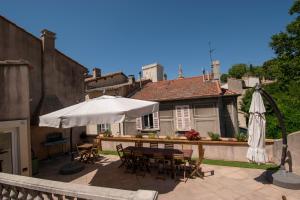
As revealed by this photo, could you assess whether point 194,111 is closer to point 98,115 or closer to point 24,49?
point 98,115

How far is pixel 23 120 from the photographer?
759cm

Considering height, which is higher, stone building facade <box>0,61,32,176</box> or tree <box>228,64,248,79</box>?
tree <box>228,64,248,79</box>

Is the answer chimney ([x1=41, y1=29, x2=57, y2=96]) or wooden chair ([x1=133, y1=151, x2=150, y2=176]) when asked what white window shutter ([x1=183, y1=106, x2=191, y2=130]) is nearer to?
wooden chair ([x1=133, y1=151, x2=150, y2=176])

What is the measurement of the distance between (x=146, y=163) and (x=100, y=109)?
3690mm

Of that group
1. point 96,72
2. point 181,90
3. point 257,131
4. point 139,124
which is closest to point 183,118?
point 181,90

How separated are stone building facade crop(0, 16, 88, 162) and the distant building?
53.4ft

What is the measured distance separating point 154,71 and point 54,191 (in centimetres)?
2752

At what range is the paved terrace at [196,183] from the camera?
251 inches

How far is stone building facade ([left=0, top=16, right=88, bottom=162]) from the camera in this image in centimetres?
1105

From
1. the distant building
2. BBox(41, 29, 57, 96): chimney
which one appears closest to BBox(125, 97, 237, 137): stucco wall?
BBox(41, 29, 57, 96): chimney

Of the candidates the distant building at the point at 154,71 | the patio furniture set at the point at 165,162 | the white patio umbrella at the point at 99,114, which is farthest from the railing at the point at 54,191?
the distant building at the point at 154,71

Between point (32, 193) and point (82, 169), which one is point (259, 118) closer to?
point (32, 193)

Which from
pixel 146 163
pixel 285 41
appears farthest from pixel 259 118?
pixel 285 41

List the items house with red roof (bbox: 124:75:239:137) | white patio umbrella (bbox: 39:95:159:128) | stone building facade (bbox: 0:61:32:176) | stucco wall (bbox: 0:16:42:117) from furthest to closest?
house with red roof (bbox: 124:75:239:137)
stucco wall (bbox: 0:16:42:117)
stone building facade (bbox: 0:61:32:176)
white patio umbrella (bbox: 39:95:159:128)
